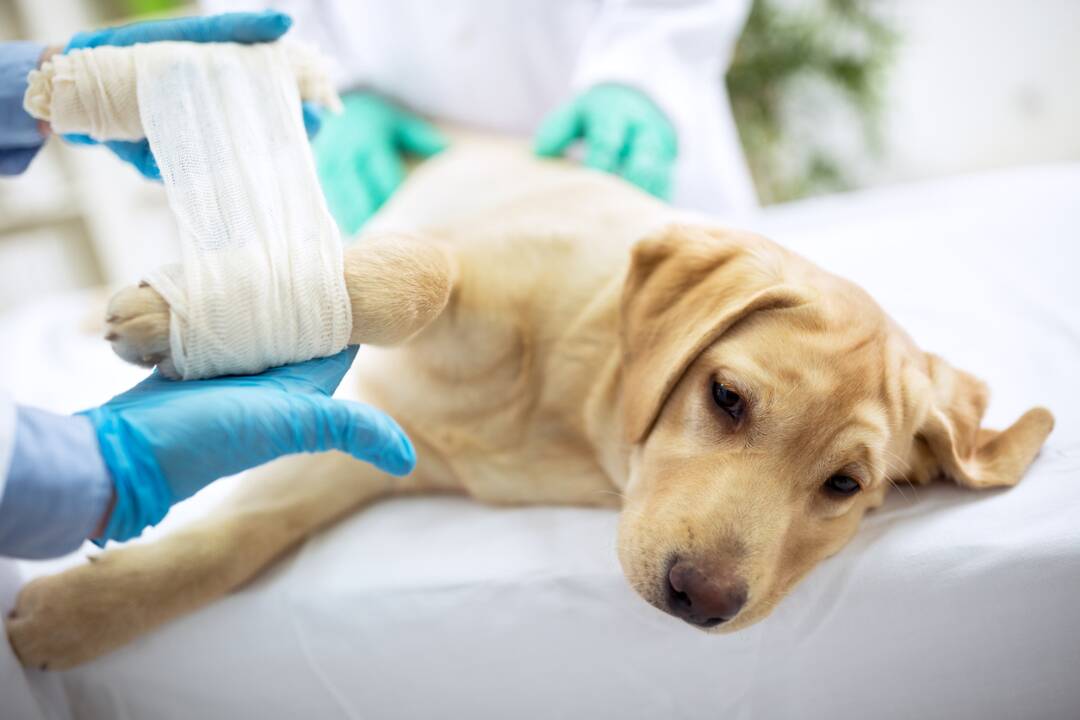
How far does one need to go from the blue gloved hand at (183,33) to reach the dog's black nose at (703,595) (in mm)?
1043

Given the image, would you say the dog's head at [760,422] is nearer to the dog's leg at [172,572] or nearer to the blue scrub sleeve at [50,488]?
the dog's leg at [172,572]

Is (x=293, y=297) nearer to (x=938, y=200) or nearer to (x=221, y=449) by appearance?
(x=221, y=449)

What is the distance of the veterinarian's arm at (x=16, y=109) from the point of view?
124 centimetres

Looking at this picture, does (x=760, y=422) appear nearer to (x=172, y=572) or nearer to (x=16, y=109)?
(x=172, y=572)

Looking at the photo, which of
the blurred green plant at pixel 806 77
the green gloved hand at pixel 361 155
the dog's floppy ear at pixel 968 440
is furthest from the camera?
the blurred green plant at pixel 806 77

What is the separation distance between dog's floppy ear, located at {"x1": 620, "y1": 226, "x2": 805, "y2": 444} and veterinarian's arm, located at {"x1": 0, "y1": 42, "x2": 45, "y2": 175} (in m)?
1.04

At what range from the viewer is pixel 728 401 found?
1.31 m

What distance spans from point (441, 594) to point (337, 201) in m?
1.46

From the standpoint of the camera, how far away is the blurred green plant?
3604 millimetres

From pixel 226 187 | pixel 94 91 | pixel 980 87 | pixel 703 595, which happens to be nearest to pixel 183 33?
pixel 94 91

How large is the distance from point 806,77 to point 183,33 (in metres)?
3.19

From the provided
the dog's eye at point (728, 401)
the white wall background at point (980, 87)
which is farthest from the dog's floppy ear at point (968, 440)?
the white wall background at point (980, 87)

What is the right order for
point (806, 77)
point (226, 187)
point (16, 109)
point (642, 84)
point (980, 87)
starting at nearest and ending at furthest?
point (226, 187), point (16, 109), point (642, 84), point (980, 87), point (806, 77)

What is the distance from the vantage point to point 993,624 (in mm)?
1307
